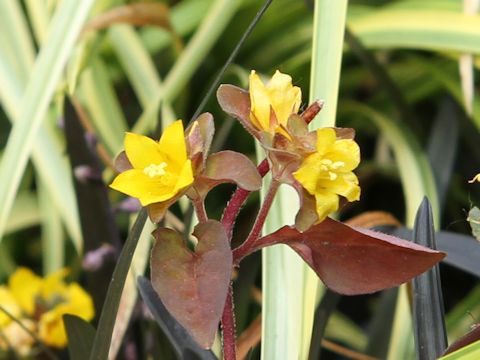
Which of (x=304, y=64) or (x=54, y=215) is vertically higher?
(x=304, y=64)

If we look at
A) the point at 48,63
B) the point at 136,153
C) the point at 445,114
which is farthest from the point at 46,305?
the point at 445,114

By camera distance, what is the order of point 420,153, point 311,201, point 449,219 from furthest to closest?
point 449,219, point 420,153, point 311,201

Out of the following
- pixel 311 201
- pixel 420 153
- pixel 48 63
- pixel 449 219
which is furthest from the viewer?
pixel 449 219

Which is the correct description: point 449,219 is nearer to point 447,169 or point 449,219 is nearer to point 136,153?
point 447,169

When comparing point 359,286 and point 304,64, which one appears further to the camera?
point 304,64

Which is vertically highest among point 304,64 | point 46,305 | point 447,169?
point 304,64

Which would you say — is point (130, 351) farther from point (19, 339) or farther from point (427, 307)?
point (427, 307)

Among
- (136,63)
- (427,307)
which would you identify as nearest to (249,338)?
(427,307)
